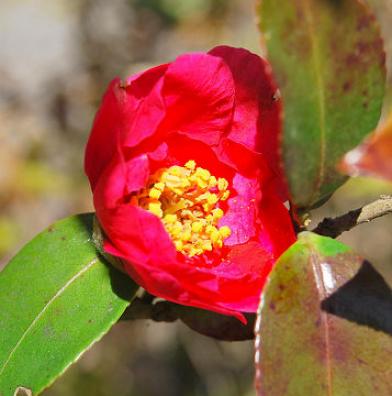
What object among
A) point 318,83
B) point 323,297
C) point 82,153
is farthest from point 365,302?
point 82,153

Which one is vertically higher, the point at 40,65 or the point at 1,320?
the point at 1,320

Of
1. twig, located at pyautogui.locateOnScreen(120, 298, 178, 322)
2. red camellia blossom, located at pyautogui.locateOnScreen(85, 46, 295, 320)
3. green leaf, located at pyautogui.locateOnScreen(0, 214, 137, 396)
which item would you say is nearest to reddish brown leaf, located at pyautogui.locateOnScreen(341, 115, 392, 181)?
red camellia blossom, located at pyautogui.locateOnScreen(85, 46, 295, 320)

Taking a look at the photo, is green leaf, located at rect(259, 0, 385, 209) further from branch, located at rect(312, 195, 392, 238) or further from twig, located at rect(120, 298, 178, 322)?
twig, located at rect(120, 298, 178, 322)

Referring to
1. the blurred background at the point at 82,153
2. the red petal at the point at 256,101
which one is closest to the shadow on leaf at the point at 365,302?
the red petal at the point at 256,101

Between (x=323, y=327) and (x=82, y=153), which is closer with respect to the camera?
(x=323, y=327)

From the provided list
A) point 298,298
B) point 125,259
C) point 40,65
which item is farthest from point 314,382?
point 40,65

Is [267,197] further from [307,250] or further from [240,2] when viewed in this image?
[240,2]

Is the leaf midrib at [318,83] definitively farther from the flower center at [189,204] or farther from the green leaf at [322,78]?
the flower center at [189,204]

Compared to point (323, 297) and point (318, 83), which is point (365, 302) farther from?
point (318, 83)
